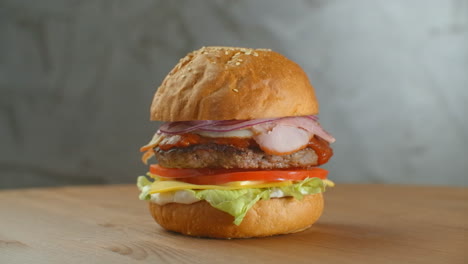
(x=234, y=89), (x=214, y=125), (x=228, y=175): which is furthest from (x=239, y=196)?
(x=234, y=89)

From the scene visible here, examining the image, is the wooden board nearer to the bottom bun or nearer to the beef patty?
the bottom bun

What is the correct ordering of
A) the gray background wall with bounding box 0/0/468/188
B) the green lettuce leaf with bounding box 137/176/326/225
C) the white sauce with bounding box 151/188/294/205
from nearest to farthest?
the green lettuce leaf with bounding box 137/176/326/225, the white sauce with bounding box 151/188/294/205, the gray background wall with bounding box 0/0/468/188

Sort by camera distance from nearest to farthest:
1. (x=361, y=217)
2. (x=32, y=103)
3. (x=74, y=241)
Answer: (x=74, y=241) < (x=361, y=217) < (x=32, y=103)

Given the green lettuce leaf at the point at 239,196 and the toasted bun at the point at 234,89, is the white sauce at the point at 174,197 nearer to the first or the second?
the green lettuce leaf at the point at 239,196

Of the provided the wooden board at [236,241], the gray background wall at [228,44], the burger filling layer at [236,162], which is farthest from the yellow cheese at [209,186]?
the gray background wall at [228,44]

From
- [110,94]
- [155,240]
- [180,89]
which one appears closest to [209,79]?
[180,89]

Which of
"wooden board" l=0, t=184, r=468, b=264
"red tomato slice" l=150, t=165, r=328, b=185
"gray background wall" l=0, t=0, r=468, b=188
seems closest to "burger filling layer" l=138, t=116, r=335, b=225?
"red tomato slice" l=150, t=165, r=328, b=185

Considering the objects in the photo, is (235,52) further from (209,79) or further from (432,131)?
(432,131)
